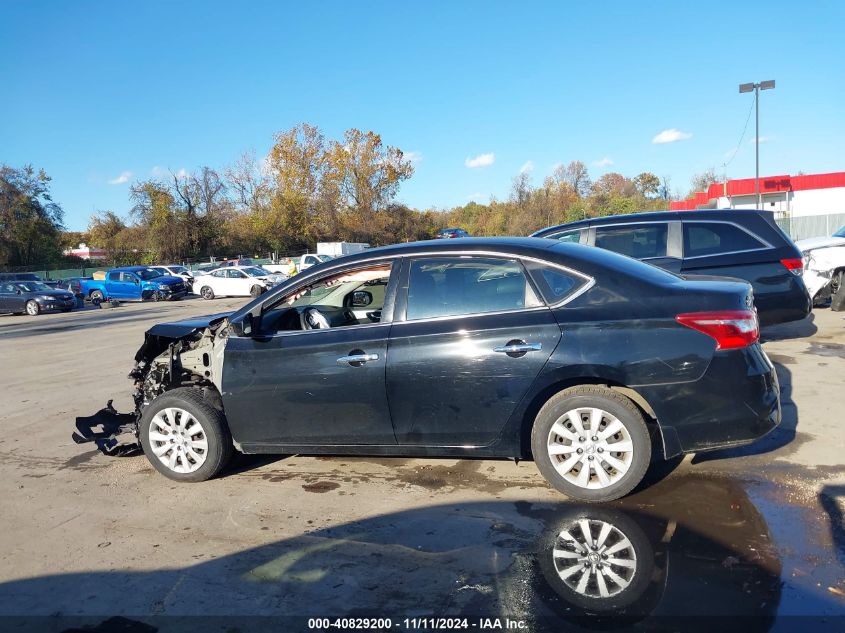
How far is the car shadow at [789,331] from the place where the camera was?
9.47 metres

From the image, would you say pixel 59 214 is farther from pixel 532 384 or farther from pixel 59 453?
pixel 532 384

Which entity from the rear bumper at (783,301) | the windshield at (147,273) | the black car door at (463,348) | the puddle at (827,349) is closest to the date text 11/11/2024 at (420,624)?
the black car door at (463,348)

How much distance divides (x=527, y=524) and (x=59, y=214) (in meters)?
57.4

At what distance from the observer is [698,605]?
3014 millimetres

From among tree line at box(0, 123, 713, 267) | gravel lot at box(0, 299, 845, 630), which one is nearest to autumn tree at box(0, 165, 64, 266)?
tree line at box(0, 123, 713, 267)

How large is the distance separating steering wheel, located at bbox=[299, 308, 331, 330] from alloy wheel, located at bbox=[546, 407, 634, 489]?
6.97 feet

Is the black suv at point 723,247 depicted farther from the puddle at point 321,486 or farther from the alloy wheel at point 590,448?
the puddle at point 321,486

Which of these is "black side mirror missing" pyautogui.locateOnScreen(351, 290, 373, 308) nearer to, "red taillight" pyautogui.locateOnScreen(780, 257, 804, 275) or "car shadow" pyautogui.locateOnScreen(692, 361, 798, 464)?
"car shadow" pyautogui.locateOnScreen(692, 361, 798, 464)

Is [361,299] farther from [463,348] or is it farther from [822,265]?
[822,265]

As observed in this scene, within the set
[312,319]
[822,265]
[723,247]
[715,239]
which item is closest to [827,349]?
[723,247]

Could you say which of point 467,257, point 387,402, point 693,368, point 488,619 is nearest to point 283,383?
point 387,402

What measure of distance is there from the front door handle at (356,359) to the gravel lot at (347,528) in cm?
94

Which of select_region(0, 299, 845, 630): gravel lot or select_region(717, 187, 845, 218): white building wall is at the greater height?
select_region(717, 187, 845, 218): white building wall

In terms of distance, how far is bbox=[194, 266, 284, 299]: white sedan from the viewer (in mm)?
31031
